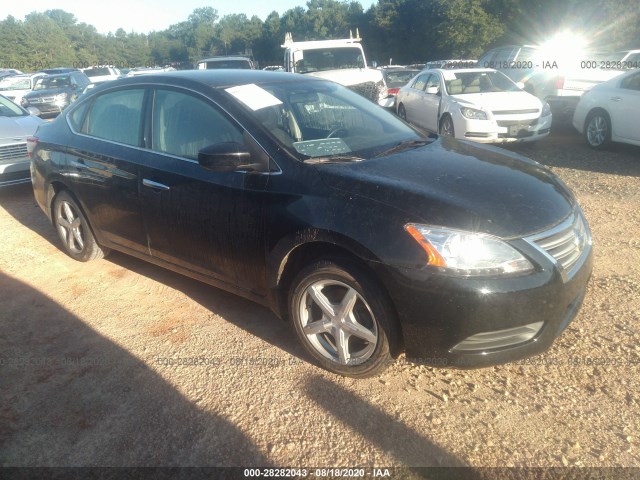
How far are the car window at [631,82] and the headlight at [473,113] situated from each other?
2.12 meters

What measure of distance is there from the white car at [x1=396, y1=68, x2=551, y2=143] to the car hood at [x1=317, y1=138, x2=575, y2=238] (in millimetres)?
5704

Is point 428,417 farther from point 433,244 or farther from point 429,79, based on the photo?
point 429,79

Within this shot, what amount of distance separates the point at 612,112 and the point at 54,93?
18.0 metres

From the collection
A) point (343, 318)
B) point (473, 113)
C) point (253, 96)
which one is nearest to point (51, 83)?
point (473, 113)

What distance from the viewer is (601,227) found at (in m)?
5.15

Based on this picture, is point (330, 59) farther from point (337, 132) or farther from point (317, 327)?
point (317, 327)

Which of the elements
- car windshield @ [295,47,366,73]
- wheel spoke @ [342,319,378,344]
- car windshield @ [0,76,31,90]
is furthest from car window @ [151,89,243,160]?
car windshield @ [0,76,31,90]

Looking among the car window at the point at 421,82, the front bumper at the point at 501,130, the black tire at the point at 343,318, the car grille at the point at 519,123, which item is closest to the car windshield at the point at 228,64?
the car window at the point at 421,82

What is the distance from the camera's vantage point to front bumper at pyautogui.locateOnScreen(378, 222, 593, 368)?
8.23 feet

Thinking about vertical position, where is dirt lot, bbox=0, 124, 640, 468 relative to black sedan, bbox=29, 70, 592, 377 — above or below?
below

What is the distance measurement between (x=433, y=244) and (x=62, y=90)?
796 inches

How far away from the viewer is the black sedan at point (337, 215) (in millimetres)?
2568

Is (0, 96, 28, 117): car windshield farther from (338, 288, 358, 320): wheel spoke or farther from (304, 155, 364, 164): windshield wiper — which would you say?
(338, 288, 358, 320): wheel spoke

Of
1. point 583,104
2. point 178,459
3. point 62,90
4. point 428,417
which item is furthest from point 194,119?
point 62,90
